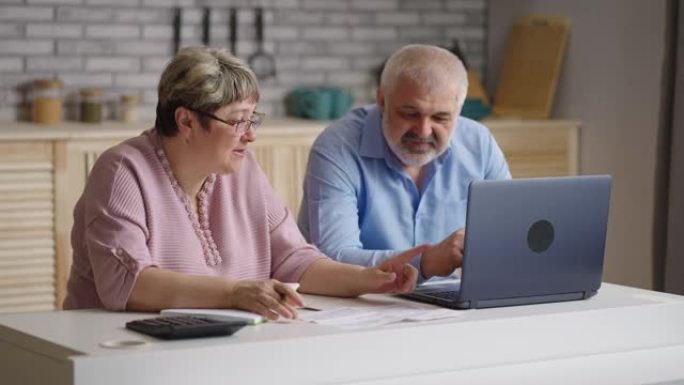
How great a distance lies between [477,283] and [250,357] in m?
0.61

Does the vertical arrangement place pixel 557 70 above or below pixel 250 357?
above

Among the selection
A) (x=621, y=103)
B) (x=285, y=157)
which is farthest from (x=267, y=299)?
(x=621, y=103)

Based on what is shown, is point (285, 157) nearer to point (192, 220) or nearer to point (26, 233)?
point (26, 233)

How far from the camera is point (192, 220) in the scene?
316 cm

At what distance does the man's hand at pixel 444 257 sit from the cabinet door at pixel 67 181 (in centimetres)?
191

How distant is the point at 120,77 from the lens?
550 centimetres

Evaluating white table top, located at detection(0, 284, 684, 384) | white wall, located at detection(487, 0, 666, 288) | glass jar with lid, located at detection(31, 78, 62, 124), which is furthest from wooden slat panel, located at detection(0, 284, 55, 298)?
white wall, located at detection(487, 0, 666, 288)

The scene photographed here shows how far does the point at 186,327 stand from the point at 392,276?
2.22 ft

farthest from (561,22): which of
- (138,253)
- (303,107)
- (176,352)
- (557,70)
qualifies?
(176,352)

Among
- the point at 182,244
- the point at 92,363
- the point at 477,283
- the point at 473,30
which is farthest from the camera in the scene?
the point at 473,30

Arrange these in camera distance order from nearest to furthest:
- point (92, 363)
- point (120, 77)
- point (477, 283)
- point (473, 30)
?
point (92, 363), point (477, 283), point (120, 77), point (473, 30)

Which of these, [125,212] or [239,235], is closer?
[125,212]

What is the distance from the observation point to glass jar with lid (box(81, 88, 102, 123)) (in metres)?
5.27

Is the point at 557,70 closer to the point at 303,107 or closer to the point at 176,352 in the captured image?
the point at 303,107
